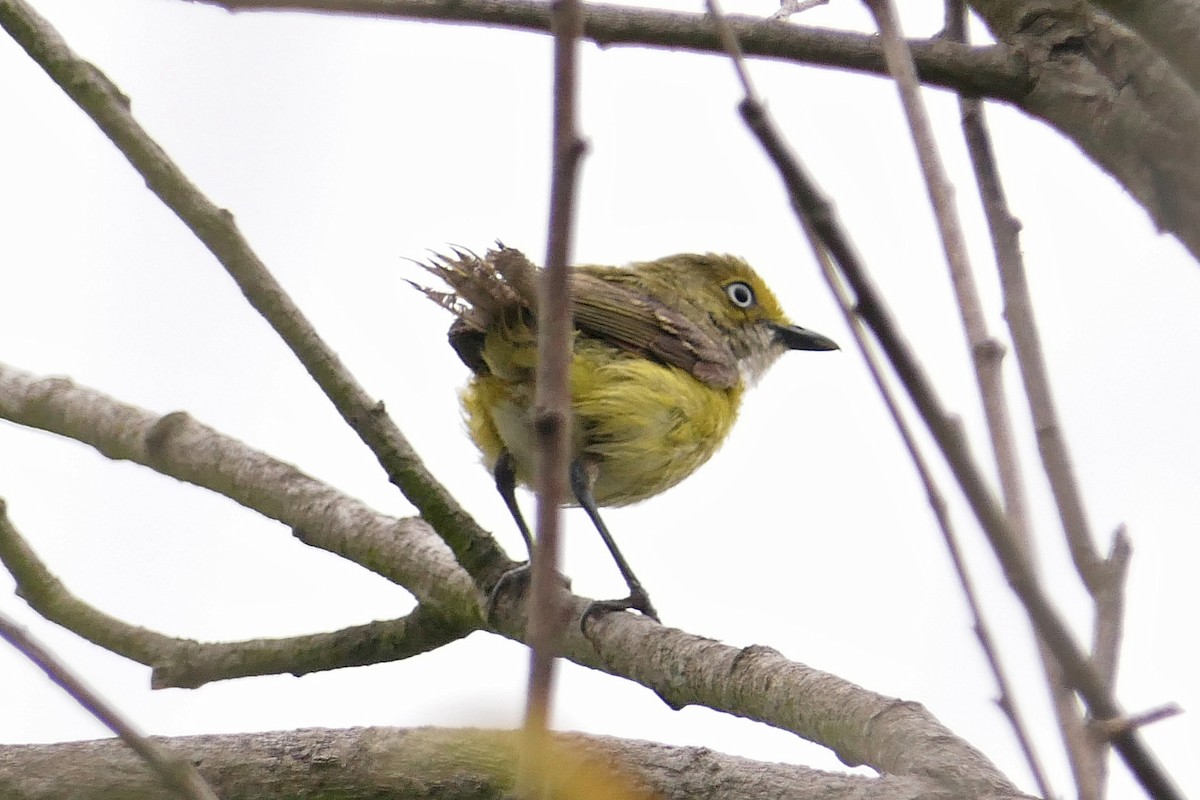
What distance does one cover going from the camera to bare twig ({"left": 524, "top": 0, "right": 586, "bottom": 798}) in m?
1.35

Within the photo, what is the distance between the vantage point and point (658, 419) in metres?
6.06

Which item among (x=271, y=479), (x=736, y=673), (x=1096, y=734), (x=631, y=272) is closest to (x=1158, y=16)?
(x=1096, y=734)

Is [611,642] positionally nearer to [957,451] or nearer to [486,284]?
[486,284]

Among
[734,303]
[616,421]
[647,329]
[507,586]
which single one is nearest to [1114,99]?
[507,586]

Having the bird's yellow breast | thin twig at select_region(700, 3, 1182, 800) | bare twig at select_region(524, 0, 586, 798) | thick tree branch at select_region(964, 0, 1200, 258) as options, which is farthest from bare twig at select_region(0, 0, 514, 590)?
thin twig at select_region(700, 3, 1182, 800)

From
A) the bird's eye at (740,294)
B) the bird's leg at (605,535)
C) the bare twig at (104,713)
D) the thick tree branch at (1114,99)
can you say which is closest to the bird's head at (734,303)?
the bird's eye at (740,294)

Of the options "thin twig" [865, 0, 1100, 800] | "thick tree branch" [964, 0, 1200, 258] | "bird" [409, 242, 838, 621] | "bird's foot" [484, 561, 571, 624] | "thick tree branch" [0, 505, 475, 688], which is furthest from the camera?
"bird" [409, 242, 838, 621]

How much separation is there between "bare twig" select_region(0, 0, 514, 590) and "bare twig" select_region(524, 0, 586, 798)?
276 centimetres

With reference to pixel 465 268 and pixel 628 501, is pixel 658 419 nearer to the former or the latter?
pixel 628 501

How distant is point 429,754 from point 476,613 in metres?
0.90

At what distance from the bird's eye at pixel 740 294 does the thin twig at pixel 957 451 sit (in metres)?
6.24

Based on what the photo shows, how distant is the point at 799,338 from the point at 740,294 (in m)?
0.40

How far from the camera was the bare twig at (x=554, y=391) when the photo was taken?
1.35m

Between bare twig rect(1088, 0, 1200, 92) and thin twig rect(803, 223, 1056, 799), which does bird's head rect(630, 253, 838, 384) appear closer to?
bare twig rect(1088, 0, 1200, 92)
